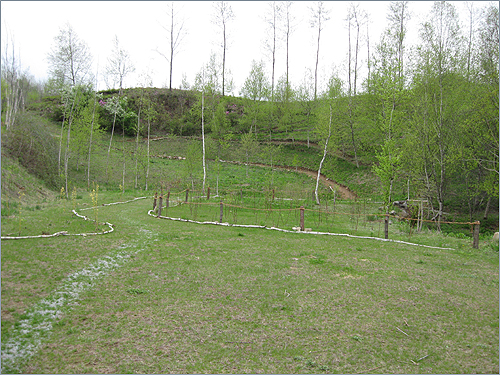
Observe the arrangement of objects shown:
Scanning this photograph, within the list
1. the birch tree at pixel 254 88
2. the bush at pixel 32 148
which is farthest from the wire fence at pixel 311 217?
the birch tree at pixel 254 88

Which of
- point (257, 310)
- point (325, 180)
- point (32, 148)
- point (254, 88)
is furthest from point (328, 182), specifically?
point (257, 310)

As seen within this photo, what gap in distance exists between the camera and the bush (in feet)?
68.0

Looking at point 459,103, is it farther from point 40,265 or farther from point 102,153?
point 102,153

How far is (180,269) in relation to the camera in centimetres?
766

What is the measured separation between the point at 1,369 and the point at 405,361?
514 centimetres

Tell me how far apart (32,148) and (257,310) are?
2220cm

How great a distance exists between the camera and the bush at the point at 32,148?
68.0 feet

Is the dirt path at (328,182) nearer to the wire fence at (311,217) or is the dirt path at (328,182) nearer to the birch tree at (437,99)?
the wire fence at (311,217)

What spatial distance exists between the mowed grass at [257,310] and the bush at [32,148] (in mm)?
15204

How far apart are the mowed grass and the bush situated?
1520 centimetres

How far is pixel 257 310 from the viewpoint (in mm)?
5797

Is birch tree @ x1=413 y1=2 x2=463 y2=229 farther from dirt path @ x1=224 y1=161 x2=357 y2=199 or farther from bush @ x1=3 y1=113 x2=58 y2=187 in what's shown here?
bush @ x1=3 y1=113 x2=58 y2=187

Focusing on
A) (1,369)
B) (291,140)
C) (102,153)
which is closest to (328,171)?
(291,140)

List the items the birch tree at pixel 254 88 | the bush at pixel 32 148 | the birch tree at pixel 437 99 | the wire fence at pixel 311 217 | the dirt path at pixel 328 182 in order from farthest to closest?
the birch tree at pixel 254 88 → the dirt path at pixel 328 182 → the bush at pixel 32 148 → the birch tree at pixel 437 99 → the wire fence at pixel 311 217
